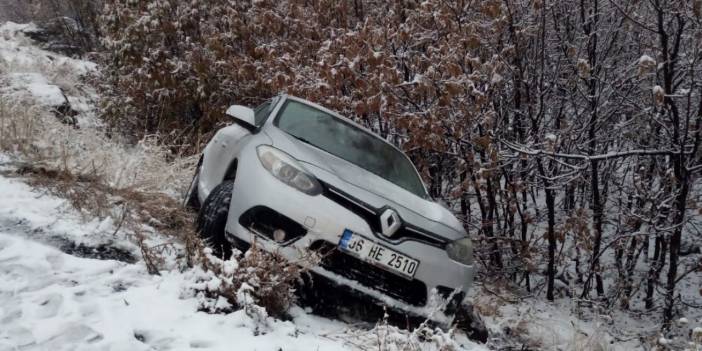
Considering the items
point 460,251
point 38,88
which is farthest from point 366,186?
point 38,88

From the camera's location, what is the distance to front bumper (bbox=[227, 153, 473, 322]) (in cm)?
308

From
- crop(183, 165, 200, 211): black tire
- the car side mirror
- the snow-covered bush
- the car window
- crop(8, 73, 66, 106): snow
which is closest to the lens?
the snow-covered bush

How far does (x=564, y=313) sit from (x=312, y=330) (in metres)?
4.23

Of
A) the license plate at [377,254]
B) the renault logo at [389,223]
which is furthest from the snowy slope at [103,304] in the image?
the renault logo at [389,223]

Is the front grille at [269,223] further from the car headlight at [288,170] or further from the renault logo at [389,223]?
the renault logo at [389,223]

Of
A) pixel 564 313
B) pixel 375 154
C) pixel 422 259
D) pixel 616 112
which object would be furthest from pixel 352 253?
pixel 616 112

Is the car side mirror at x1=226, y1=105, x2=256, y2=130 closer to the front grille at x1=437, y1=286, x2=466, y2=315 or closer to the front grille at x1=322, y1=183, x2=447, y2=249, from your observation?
the front grille at x1=322, y1=183, x2=447, y2=249

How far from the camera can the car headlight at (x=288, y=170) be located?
321cm

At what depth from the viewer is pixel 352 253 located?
10.2 feet

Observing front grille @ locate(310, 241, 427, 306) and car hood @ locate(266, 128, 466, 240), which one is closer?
front grille @ locate(310, 241, 427, 306)

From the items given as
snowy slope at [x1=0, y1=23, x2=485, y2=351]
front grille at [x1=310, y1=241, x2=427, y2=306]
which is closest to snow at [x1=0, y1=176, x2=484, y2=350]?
snowy slope at [x1=0, y1=23, x2=485, y2=351]

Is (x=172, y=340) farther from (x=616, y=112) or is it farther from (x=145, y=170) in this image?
(x=616, y=112)

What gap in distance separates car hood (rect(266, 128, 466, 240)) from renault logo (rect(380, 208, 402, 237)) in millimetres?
80

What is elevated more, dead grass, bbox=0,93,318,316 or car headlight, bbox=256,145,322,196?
car headlight, bbox=256,145,322,196
